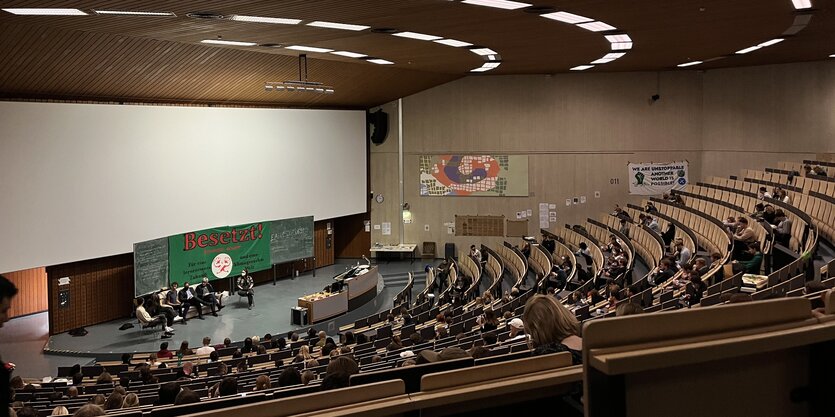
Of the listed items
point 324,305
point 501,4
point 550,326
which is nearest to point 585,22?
point 501,4

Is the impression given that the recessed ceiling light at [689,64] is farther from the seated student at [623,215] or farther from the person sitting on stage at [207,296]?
the person sitting on stage at [207,296]

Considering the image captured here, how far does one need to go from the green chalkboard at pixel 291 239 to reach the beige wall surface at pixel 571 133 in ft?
11.0

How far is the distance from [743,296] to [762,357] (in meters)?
4.42

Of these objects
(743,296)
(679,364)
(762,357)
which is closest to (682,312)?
(679,364)

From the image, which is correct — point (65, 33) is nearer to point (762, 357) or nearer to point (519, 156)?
point (762, 357)

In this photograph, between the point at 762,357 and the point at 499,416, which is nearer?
the point at 762,357

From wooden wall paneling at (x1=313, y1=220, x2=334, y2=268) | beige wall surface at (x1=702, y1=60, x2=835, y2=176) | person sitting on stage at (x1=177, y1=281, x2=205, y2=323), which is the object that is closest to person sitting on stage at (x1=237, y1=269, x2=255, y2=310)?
person sitting on stage at (x1=177, y1=281, x2=205, y2=323)

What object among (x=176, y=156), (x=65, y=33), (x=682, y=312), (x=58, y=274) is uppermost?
(x=65, y=33)

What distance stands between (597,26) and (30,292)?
14.2 meters

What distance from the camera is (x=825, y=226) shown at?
1284 cm

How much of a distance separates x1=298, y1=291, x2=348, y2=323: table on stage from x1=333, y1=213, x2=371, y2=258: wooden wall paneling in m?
6.51

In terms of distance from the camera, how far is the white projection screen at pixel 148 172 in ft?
47.8

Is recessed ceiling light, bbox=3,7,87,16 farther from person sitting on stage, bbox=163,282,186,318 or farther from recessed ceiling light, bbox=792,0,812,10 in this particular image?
recessed ceiling light, bbox=792,0,812,10

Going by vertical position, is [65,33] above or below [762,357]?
above
